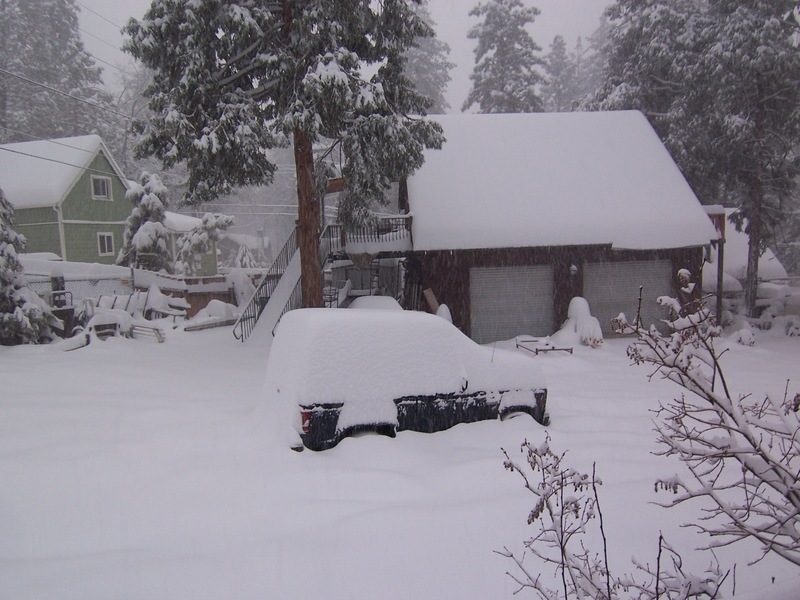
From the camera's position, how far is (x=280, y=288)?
16141 millimetres

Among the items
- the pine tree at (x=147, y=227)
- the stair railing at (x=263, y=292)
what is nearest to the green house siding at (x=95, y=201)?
the pine tree at (x=147, y=227)

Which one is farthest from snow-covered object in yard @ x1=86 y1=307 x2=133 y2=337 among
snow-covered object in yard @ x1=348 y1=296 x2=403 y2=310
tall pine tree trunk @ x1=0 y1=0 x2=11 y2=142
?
tall pine tree trunk @ x1=0 y1=0 x2=11 y2=142

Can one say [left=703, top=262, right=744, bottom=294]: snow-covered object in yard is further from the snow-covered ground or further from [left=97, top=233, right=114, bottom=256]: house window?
[left=97, top=233, right=114, bottom=256]: house window

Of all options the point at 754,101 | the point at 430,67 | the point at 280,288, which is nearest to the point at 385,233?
the point at 280,288

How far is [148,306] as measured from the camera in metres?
→ 18.8

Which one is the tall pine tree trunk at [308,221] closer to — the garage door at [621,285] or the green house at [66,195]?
the garage door at [621,285]

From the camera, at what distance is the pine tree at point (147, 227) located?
79.3 ft

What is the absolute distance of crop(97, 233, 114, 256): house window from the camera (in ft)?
88.3

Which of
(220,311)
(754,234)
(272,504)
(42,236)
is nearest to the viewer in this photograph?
(272,504)

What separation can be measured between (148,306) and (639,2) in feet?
70.7

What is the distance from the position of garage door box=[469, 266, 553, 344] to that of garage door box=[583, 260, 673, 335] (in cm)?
131

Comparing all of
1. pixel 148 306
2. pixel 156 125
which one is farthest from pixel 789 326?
pixel 148 306

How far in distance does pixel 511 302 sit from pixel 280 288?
6.84 meters

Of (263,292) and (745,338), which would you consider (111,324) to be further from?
(745,338)
